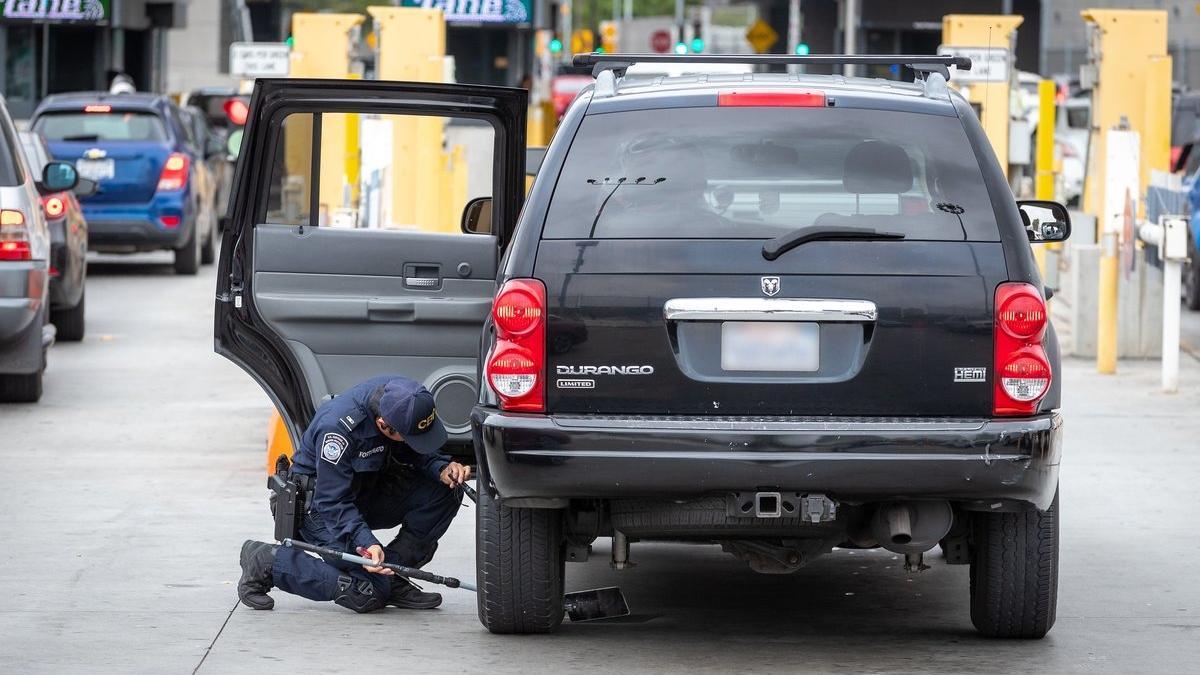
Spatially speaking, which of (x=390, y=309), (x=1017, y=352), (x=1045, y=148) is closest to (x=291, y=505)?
(x=390, y=309)

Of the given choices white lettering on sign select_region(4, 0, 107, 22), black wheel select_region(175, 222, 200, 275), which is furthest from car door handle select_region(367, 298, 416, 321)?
white lettering on sign select_region(4, 0, 107, 22)

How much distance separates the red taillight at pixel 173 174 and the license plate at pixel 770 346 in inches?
609

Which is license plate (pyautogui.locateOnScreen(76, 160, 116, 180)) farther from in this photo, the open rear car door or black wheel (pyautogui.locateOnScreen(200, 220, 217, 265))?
the open rear car door

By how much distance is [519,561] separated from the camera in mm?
6414

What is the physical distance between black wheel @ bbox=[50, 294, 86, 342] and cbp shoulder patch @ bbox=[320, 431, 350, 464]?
907 centimetres

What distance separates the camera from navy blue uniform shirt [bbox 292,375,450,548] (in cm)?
699

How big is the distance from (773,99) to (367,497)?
7.16 feet

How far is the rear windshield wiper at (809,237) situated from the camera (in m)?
5.94

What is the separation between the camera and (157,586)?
7.50 metres

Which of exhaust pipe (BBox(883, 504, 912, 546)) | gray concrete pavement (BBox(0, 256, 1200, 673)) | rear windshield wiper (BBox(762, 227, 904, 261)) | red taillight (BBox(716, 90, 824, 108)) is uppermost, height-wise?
red taillight (BBox(716, 90, 824, 108))

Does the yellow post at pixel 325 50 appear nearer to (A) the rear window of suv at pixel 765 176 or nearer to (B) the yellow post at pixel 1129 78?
(B) the yellow post at pixel 1129 78

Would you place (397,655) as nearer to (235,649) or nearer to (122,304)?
(235,649)

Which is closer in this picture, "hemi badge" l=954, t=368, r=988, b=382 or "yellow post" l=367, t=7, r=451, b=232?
"hemi badge" l=954, t=368, r=988, b=382

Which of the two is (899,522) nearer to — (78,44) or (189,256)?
(189,256)
